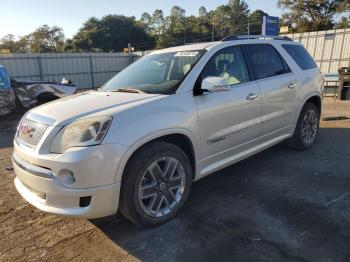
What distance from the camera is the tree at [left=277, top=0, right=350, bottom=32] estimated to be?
35.6 m

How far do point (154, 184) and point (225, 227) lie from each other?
819 millimetres

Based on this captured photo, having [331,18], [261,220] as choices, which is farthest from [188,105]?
[331,18]

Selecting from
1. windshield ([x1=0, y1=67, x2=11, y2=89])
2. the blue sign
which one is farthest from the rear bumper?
the blue sign

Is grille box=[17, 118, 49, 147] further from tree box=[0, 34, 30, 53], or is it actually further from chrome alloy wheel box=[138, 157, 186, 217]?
tree box=[0, 34, 30, 53]

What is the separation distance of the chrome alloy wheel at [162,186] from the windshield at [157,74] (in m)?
0.78

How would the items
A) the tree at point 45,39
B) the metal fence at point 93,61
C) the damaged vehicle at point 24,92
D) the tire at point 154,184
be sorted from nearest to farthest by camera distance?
the tire at point 154,184
the damaged vehicle at point 24,92
the metal fence at point 93,61
the tree at point 45,39

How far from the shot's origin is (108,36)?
70.9 metres

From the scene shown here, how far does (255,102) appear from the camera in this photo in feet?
14.1

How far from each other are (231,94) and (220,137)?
527 mm

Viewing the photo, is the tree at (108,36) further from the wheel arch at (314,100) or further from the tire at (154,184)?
the tire at (154,184)

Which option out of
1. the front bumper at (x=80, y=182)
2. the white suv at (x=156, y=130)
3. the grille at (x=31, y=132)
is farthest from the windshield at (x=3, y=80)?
the front bumper at (x=80, y=182)

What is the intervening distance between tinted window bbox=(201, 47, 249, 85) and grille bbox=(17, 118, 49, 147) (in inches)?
71.3

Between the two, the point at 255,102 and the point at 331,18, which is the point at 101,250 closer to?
the point at 255,102

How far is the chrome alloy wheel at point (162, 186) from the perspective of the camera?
332 centimetres
